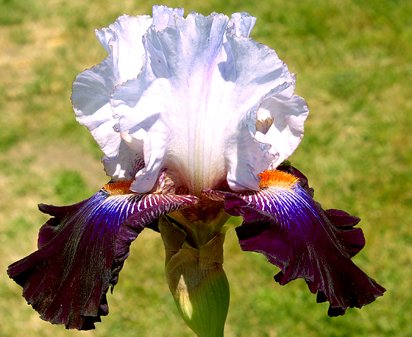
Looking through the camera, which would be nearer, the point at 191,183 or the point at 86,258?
the point at 86,258

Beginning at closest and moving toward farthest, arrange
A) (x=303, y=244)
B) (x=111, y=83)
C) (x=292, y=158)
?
1. (x=303, y=244)
2. (x=111, y=83)
3. (x=292, y=158)

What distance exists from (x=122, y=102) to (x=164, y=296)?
191cm

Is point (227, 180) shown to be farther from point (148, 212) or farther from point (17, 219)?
point (17, 219)

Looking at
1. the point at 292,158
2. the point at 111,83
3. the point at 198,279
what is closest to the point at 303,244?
the point at 198,279

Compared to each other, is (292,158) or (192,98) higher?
(192,98)

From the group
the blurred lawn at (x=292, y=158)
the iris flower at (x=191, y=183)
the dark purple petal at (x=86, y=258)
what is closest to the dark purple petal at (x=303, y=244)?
the iris flower at (x=191, y=183)

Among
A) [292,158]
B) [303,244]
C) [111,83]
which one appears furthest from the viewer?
[292,158]

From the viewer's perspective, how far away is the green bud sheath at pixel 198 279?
1159 mm

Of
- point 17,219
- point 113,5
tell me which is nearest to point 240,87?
point 17,219

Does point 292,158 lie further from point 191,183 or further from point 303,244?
point 303,244

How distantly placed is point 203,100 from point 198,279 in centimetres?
28

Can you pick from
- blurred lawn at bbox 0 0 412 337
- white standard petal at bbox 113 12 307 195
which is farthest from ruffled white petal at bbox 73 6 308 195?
A: blurred lawn at bbox 0 0 412 337

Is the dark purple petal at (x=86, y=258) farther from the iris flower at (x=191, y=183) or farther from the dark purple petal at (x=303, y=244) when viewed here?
the dark purple petal at (x=303, y=244)

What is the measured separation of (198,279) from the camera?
1.16m
